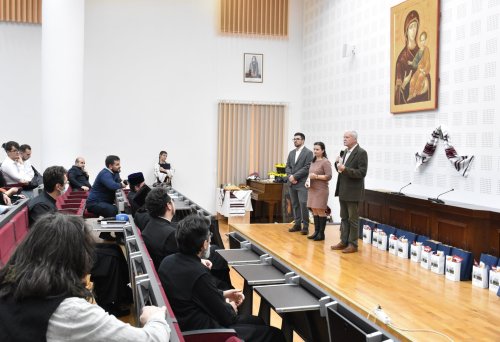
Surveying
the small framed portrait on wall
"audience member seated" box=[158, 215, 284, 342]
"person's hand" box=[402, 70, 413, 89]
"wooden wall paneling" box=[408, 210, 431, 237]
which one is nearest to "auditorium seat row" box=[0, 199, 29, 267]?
"audience member seated" box=[158, 215, 284, 342]

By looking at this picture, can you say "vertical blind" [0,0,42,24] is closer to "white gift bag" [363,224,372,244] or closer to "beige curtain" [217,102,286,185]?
"beige curtain" [217,102,286,185]

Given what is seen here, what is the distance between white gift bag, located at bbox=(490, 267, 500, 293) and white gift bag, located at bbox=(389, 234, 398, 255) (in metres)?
1.67

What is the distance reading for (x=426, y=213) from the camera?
634cm

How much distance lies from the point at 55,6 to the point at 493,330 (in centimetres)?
939

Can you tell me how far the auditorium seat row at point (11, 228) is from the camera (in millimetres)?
3676

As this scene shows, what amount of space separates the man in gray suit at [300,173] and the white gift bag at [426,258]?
207cm

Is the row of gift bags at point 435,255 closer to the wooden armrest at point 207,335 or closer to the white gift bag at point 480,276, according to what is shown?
the white gift bag at point 480,276

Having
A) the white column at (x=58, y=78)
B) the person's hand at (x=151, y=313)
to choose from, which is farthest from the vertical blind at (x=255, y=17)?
the person's hand at (x=151, y=313)

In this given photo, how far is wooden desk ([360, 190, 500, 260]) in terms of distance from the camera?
17.5ft

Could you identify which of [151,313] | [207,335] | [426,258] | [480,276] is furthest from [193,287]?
[426,258]

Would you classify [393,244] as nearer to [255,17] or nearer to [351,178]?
[351,178]

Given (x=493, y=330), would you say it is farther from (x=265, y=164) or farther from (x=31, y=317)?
(x=265, y=164)

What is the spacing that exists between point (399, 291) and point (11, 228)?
12.0 ft

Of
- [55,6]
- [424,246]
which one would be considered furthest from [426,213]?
[55,6]
